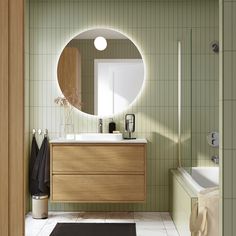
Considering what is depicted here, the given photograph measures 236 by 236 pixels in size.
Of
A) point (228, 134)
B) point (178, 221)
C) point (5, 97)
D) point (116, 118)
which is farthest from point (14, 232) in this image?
point (116, 118)

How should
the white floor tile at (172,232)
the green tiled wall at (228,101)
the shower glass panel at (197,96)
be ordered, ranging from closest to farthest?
the green tiled wall at (228,101), the shower glass panel at (197,96), the white floor tile at (172,232)

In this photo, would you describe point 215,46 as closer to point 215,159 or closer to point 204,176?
point 215,159

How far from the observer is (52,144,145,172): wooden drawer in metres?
4.14

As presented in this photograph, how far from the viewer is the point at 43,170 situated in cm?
445

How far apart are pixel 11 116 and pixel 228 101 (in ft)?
4.11

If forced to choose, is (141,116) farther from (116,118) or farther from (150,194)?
(150,194)

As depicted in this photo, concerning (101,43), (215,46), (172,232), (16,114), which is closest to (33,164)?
(101,43)

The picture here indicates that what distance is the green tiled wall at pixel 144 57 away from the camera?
15.1 ft

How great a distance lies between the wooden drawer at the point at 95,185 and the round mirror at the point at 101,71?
2.66ft

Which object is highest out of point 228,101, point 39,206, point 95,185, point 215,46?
point 215,46

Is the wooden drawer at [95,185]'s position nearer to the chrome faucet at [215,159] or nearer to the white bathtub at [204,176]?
the white bathtub at [204,176]

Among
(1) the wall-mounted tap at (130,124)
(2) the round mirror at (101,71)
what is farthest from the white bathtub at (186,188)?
(2) the round mirror at (101,71)

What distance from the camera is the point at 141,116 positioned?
4645 mm

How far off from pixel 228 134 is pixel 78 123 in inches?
116
